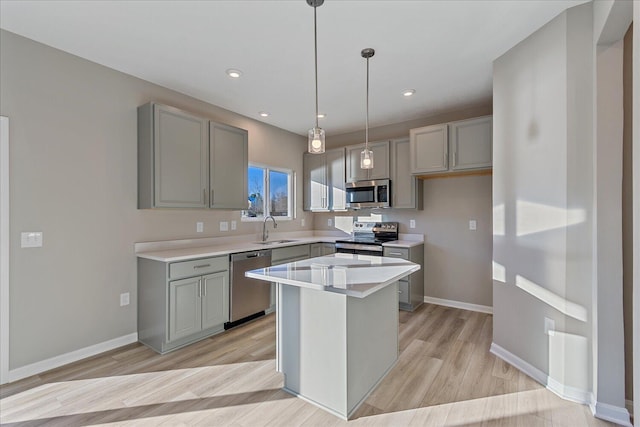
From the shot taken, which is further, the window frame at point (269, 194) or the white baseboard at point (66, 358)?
the window frame at point (269, 194)

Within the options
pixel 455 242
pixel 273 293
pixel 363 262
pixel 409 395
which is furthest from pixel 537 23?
pixel 273 293

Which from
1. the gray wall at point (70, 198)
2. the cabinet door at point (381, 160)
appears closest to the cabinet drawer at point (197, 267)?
the gray wall at point (70, 198)

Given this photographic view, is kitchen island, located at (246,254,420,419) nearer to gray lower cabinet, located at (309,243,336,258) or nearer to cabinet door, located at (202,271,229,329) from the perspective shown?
cabinet door, located at (202,271,229,329)

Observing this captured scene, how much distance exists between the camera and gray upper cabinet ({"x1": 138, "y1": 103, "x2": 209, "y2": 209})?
2941mm

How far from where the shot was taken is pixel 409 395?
83.3 inches

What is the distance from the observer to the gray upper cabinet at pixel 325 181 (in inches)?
191

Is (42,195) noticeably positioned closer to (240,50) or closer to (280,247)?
(240,50)

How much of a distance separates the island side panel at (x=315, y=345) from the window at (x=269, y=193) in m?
2.37

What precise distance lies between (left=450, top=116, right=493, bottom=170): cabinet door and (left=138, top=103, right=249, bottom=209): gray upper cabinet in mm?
2689

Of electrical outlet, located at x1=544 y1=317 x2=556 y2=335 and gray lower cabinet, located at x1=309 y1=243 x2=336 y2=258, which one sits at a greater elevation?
gray lower cabinet, located at x1=309 y1=243 x2=336 y2=258

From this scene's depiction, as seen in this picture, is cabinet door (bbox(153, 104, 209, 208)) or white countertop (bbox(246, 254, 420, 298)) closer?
white countertop (bbox(246, 254, 420, 298))

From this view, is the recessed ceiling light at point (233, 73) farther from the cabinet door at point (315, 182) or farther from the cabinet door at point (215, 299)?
the cabinet door at point (315, 182)

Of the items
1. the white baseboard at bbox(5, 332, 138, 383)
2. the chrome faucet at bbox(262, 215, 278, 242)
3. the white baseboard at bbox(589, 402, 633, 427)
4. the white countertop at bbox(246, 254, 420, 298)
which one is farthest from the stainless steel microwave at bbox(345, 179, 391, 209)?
the white baseboard at bbox(5, 332, 138, 383)

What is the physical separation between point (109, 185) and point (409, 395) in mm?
3188
